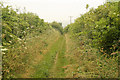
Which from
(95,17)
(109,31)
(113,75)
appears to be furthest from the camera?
(95,17)

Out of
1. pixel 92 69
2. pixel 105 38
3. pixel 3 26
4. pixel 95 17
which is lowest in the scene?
pixel 92 69

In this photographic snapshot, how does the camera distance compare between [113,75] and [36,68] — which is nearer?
[113,75]

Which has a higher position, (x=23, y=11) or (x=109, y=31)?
(x=23, y=11)

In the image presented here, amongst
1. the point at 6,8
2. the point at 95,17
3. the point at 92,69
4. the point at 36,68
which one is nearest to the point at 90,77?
the point at 92,69

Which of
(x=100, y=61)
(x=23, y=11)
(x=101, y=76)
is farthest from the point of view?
(x=23, y=11)

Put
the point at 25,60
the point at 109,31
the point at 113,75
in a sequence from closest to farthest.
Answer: the point at 113,75
the point at 109,31
the point at 25,60

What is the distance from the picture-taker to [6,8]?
9906 millimetres

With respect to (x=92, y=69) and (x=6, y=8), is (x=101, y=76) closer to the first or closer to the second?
(x=92, y=69)

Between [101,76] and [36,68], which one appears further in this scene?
[36,68]

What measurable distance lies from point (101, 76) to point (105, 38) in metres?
2.32

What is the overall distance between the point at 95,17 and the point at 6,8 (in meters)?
7.27

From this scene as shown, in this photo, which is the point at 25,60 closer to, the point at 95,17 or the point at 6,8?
the point at 6,8

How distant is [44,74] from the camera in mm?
6531

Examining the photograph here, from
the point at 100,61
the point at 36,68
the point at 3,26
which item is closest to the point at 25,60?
the point at 36,68
